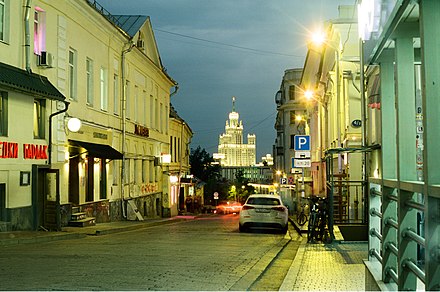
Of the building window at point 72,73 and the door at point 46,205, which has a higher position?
the building window at point 72,73

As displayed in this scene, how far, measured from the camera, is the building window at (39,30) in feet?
70.2

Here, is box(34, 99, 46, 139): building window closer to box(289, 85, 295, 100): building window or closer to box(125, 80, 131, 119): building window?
box(125, 80, 131, 119): building window

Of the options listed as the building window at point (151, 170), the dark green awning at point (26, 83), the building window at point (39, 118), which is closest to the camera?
the dark green awning at point (26, 83)

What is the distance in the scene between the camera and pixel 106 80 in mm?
30266

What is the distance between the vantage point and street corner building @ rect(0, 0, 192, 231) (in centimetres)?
1938

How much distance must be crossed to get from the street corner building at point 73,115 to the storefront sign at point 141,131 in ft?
0.37

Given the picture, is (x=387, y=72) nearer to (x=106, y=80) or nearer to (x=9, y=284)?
(x=9, y=284)

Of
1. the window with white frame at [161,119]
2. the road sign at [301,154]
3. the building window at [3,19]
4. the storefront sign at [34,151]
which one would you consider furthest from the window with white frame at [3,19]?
the window with white frame at [161,119]

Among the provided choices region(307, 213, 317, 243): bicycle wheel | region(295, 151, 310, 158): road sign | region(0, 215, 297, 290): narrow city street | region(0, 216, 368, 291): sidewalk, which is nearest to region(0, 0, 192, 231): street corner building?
region(0, 216, 368, 291): sidewalk

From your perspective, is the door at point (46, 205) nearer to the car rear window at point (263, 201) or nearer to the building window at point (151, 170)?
the car rear window at point (263, 201)

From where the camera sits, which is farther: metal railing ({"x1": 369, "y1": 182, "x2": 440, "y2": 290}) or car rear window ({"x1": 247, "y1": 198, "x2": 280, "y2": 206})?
car rear window ({"x1": 247, "y1": 198, "x2": 280, "y2": 206})

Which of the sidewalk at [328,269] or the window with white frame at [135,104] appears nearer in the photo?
the sidewalk at [328,269]

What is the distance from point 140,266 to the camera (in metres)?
11.6

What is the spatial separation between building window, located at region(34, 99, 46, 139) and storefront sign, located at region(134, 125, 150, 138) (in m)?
14.4
